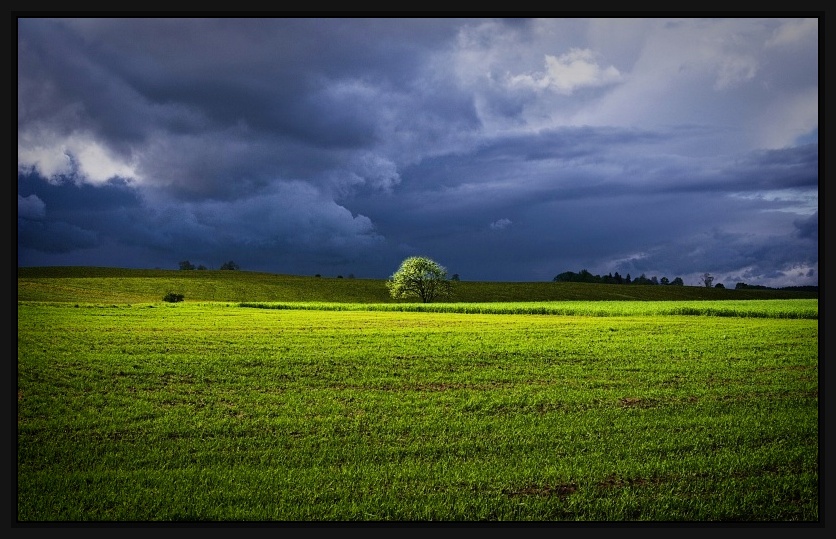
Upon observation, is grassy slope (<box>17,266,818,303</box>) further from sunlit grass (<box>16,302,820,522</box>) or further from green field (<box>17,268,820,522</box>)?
sunlit grass (<box>16,302,820,522</box>)

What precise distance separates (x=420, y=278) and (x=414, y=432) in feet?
228

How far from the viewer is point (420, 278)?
80875mm

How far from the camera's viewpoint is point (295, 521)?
316 inches

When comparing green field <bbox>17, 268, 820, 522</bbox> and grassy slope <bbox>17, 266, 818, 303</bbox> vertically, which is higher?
grassy slope <bbox>17, 266, 818, 303</bbox>

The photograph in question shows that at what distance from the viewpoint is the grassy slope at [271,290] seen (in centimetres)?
7438

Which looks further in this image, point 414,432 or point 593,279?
point 593,279

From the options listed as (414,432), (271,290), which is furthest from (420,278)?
(414,432)

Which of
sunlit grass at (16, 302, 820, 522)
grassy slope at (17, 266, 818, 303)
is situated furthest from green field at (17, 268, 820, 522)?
grassy slope at (17, 266, 818, 303)

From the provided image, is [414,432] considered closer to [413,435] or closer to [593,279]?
[413,435]

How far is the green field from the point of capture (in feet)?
27.4

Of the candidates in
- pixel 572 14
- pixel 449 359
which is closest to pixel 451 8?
pixel 572 14

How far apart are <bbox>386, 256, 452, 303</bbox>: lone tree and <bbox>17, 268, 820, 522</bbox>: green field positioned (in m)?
56.3

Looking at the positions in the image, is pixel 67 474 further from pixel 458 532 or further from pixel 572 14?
pixel 572 14

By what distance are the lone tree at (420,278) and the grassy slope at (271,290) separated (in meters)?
7.28
